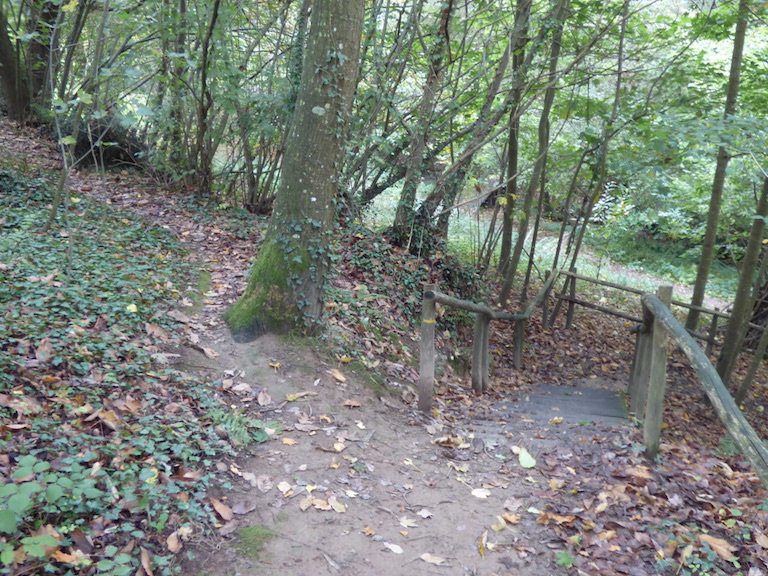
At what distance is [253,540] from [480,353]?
4.22m

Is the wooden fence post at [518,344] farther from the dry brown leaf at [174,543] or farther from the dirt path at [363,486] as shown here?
the dry brown leaf at [174,543]

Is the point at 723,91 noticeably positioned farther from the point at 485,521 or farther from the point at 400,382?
the point at 485,521

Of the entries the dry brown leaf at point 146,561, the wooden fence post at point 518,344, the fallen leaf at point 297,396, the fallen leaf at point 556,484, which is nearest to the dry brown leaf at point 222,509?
the dry brown leaf at point 146,561

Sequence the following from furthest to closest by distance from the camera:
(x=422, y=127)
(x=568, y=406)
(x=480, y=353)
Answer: (x=422, y=127), (x=480, y=353), (x=568, y=406)

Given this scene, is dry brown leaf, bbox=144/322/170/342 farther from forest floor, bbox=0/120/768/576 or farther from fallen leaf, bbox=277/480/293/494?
fallen leaf, bbox=277/480/293/494

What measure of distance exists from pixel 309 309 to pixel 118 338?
1696mm

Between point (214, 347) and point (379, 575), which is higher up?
point (214, 347)

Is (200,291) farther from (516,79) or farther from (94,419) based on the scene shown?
(516,79)

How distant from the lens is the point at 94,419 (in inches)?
130

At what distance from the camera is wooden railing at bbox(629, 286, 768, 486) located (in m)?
2.70

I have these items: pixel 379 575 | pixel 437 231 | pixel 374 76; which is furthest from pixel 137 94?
pixel 379 575

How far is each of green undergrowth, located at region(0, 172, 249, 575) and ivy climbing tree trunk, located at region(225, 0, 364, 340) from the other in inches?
34.3

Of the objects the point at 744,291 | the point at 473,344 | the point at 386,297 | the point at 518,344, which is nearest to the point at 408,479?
the point at 473,344

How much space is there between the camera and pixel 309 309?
528 centimetres
